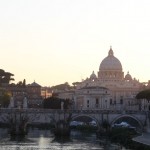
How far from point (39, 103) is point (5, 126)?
4590 cm

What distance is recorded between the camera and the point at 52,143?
56.8 meters

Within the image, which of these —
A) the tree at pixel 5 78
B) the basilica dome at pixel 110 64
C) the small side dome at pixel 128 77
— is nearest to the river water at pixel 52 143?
the tree at pixel 5 78

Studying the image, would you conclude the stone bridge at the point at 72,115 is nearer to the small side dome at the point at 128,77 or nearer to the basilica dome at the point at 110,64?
the basilica dome at the point at 110,64

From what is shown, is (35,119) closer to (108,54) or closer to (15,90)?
(15,90)

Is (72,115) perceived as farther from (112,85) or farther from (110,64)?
(110,64)

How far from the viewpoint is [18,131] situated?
6575 cm

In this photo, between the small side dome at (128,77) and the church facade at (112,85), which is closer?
the church facade at (112,85)

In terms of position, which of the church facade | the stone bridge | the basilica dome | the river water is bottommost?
the river water

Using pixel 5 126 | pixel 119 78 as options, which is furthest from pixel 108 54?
pixel 5 126

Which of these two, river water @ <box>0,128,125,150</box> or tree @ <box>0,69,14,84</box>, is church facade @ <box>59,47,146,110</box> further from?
river water @ <box>0,128,125,150</box>

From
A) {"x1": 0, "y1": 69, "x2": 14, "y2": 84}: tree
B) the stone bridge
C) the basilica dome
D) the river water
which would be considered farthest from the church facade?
the river water

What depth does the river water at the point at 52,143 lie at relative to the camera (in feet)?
172

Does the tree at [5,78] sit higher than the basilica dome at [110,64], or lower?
lower

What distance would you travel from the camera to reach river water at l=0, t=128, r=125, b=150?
172ft
